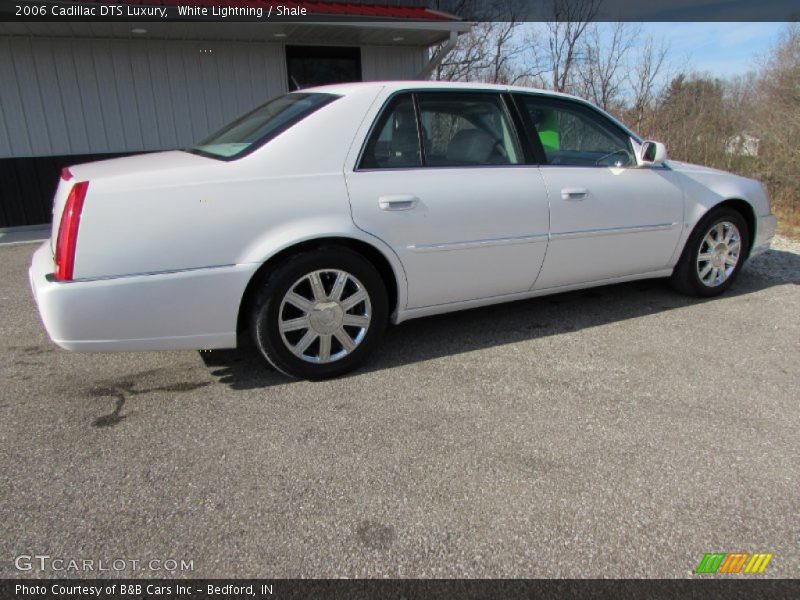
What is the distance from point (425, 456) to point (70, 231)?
195 cm

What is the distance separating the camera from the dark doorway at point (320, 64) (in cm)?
905

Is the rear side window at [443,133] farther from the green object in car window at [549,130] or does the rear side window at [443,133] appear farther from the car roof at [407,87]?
the green object in car window at [549,130]

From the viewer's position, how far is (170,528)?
81.5 inches

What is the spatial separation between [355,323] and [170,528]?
4.89ft

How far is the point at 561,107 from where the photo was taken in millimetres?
3916

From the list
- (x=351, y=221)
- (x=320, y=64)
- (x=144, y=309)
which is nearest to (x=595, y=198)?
(x=351, y=221)

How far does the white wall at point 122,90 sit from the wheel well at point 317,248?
6621mm

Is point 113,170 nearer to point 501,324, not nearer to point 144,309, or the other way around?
point 144,309

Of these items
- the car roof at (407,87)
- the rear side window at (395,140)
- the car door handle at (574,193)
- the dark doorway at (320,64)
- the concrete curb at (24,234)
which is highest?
the dark doorway at (320,64)

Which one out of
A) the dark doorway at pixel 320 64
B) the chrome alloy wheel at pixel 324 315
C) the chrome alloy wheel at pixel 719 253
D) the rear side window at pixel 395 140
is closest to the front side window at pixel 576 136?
the rear side window at pixel 395 140

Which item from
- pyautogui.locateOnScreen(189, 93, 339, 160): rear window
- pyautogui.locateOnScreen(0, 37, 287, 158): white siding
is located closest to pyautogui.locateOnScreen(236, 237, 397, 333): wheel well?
pyautogui.locateOnScreen(189, 93, 339, 160): rear window

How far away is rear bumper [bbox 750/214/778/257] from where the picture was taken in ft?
15.3

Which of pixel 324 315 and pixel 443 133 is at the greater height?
pixel 443 133

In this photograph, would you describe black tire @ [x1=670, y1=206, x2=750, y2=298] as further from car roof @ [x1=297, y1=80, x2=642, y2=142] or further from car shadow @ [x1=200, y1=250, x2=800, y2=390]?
car roof @ [x1=297, y1=80, x2=642, y2=142]
